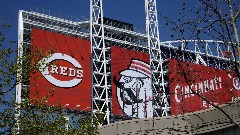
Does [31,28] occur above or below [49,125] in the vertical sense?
above

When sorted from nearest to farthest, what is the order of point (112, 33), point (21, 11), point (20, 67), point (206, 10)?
point (206, 10) → point (20, 67) → point (21, 11) → point (112, 33)

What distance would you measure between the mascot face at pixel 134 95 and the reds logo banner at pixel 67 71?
5.97m

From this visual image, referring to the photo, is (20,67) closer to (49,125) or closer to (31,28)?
(49,125)

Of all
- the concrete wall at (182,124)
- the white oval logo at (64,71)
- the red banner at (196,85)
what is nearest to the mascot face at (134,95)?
the red banner at (196,85)

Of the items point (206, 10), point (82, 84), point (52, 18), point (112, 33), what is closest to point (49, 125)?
point (206, 10)

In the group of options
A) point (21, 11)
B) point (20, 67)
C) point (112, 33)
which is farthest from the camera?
point (112, 33)

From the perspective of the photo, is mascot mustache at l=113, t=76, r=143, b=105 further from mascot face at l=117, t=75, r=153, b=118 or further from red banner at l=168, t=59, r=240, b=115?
red banner at l=168, t=59, r=240, b=115

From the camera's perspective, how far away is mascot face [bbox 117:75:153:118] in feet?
231

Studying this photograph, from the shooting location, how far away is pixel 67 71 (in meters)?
66.4

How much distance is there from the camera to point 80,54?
68.4m

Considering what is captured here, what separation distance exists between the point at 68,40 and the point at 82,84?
7016 millimetres

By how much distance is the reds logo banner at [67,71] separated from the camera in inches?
2505

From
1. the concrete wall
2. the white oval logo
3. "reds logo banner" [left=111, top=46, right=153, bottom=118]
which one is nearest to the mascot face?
"reds logo banner" [left=111, top=46, right=153, bottom=118]

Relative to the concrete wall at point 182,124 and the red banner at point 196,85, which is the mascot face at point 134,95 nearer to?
the red banner at point 196,85
